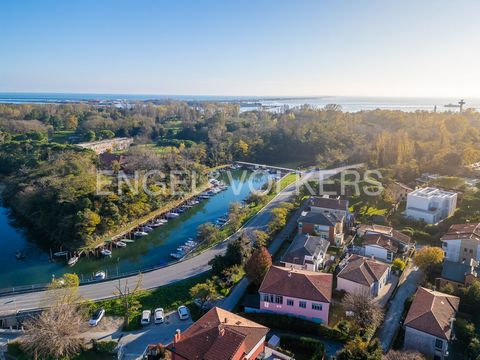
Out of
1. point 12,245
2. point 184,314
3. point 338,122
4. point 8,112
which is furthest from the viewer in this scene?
point 8,112

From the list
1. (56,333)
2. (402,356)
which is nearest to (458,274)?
(402,356)

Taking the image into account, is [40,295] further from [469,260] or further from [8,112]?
[8,112]

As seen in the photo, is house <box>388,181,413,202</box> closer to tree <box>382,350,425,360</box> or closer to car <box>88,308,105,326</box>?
tree <box>382,350,425,360</box>

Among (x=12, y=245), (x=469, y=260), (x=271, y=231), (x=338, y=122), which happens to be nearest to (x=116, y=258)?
(x=12, y=245)

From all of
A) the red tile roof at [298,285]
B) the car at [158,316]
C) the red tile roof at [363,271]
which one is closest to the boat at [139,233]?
the car at [158,316]

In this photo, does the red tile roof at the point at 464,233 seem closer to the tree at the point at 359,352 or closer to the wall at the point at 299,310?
the wall at the point at 299,310

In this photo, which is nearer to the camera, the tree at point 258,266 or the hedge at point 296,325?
the hedge at point 296,325

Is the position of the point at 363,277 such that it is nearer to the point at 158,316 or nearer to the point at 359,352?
the point at 359,352
